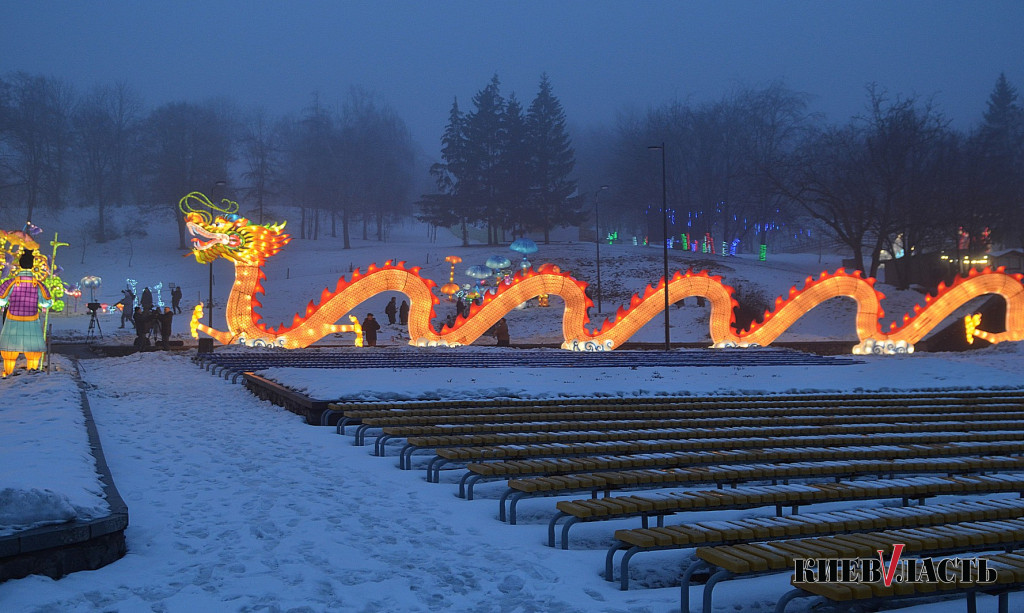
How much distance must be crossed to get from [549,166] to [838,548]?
77408mm

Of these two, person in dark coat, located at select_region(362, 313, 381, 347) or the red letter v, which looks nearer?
the red letter v

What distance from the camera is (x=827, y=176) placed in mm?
60812

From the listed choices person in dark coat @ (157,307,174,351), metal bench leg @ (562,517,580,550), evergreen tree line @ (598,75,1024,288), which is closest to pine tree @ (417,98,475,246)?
evergreen tree line @ (598,75,1024,288)

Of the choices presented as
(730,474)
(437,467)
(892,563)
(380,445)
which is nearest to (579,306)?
(380,445)

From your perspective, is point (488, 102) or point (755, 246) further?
point (755, 246)

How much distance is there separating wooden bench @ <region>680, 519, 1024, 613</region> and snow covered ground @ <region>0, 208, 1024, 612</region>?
0.37 m

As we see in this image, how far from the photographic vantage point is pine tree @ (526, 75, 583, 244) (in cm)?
7888

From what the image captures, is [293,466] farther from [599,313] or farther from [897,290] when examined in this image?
[897,290]

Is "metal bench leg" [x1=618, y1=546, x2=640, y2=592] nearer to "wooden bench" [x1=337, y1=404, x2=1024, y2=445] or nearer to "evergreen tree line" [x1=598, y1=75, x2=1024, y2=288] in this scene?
"wooden bench" [x1=337, y1=404, x2=1024, y2=445]

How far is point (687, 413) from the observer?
1398cm

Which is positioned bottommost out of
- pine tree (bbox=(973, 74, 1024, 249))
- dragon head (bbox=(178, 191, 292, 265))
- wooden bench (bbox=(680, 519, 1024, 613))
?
wooden bench (bbox=(680, 519, 1024, 613))

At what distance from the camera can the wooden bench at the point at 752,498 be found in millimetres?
6832

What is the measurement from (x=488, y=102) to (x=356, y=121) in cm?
2352

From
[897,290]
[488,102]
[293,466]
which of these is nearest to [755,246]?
[488,102]
